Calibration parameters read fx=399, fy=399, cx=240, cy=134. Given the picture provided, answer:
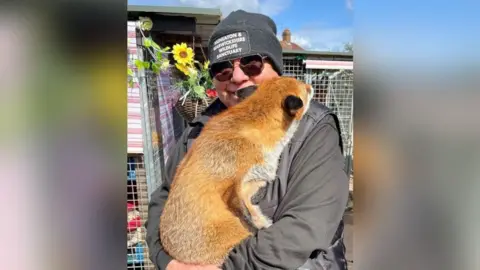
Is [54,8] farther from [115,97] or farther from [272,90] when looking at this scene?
[272,90]

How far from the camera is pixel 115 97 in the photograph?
4.40ft

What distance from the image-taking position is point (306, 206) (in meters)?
1.64

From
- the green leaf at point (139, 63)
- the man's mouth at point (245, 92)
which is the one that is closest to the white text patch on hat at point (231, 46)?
the man's mouth at point (245, 92)

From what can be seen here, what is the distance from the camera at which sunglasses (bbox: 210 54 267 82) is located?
1.96m

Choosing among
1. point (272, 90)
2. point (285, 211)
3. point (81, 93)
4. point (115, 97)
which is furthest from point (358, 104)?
point (81, 93)

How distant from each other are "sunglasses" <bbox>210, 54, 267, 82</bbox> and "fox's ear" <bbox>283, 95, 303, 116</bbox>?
0.70ft

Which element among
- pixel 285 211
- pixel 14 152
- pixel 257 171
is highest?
pixel 14 152

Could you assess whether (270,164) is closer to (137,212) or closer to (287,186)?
(287,186)

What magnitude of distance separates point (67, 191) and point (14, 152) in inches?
7.7

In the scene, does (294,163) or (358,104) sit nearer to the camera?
(358,104)

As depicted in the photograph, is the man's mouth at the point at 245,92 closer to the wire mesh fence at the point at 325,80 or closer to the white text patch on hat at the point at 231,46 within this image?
the white text patch on hat at the point at 231,46

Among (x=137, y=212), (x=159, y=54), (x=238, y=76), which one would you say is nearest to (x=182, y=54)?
(x=159, y=54)

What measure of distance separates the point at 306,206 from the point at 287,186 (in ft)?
0.47

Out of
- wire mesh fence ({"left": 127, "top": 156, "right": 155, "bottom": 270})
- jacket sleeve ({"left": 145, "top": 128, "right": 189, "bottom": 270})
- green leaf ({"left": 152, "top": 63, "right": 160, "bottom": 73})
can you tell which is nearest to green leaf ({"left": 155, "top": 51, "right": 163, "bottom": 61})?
green leaf ({"left": 152, "top": 63, "right": 160, "bottom": 73})
